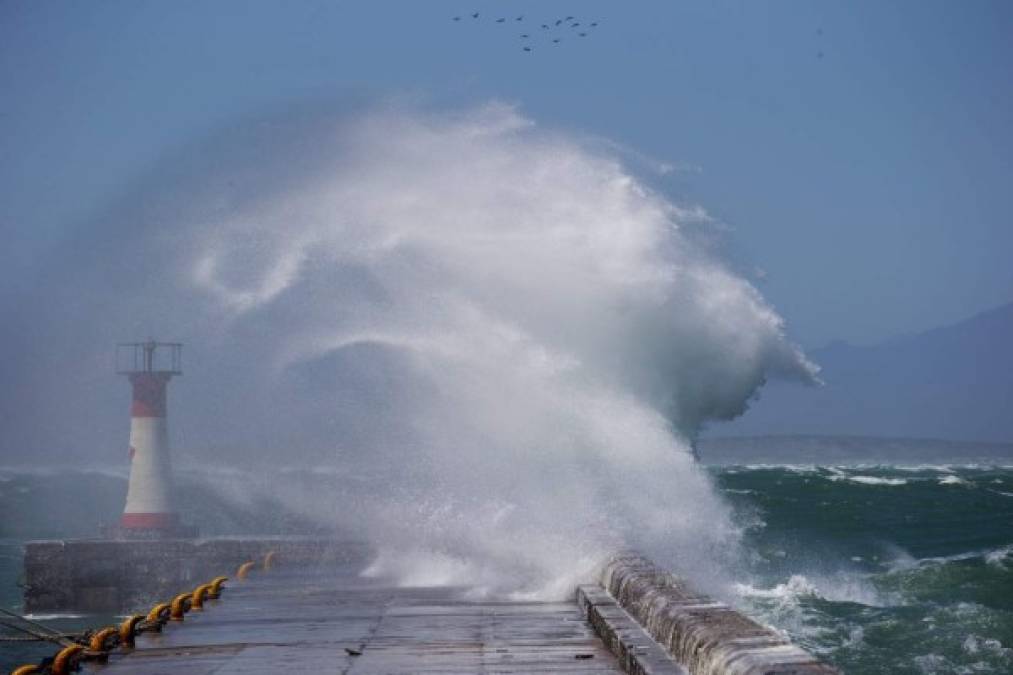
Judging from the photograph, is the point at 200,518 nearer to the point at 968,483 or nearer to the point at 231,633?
the point at 968,483

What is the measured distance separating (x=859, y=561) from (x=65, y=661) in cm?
2900

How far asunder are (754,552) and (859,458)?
427ft

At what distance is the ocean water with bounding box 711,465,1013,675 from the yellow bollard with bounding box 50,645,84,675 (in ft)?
43.9

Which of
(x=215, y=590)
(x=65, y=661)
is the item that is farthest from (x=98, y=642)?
(x=215, y=590)

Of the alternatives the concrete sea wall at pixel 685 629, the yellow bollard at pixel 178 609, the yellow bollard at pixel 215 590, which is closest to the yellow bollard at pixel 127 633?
the yellow bollard at pixel 178 609

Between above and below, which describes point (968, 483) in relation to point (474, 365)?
above

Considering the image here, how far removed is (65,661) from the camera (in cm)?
995

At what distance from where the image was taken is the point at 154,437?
38.8m

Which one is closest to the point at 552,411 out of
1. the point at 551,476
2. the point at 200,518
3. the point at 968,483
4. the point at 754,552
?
the point at 551,476

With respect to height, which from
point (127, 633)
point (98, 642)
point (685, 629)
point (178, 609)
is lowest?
point (685, 629)

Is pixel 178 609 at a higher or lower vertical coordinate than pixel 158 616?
higher

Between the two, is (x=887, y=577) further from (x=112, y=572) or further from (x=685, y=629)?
(x=685, y=629)

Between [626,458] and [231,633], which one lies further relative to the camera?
[626,458]

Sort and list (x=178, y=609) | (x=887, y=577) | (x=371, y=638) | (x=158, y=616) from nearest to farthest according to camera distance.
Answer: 1. (x=371, y=638)
2. (x=158, y=616)
3. (x=178, y=609)
4. (x=887, y=577)
